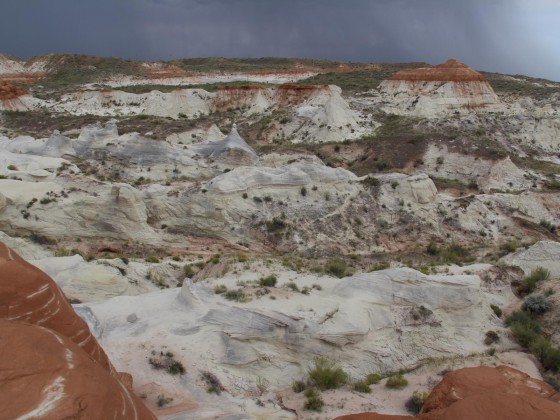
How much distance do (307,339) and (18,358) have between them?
7.49 metres

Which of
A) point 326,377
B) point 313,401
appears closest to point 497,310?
point 326,377

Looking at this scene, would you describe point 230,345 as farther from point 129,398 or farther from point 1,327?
point 1,327

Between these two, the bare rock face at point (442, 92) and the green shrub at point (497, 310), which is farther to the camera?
the bare rock face at point (442, 92)

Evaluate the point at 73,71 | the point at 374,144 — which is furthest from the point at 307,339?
the point at 73,71

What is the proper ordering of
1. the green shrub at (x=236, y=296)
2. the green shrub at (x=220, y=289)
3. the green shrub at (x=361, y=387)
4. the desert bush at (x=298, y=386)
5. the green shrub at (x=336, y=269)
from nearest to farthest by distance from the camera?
the green shrub at (x=361, y=387), the desert bush at (x=298, y=386), the green shrub at (x=236, y=296), the green shrub at (x=220, y=289), the green shrub at (x=336, y=269)

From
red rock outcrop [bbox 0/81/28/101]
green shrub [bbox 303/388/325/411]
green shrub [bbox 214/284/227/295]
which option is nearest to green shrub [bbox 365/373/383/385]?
green shrub [bbox 303/388/325/411]

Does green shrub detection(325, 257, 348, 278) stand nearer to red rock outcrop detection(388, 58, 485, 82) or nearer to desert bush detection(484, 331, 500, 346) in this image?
desert bush detection(484, 331, 500, 346)

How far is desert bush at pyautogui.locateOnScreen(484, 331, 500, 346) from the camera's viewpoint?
1212 cm

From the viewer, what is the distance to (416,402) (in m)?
9.53

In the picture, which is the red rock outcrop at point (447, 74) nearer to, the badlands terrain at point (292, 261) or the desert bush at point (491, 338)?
the badlands terrain at point (292, 261)

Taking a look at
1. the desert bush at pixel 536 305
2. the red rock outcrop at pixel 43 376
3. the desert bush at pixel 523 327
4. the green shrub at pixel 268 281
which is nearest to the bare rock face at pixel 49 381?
the red rock outcrop at pixel 43 376

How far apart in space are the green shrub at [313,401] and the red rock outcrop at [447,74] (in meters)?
47.4

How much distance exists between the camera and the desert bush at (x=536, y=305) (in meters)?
13.0

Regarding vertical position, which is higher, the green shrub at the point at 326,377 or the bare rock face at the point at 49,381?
the bare rock face at the point at 49,381
